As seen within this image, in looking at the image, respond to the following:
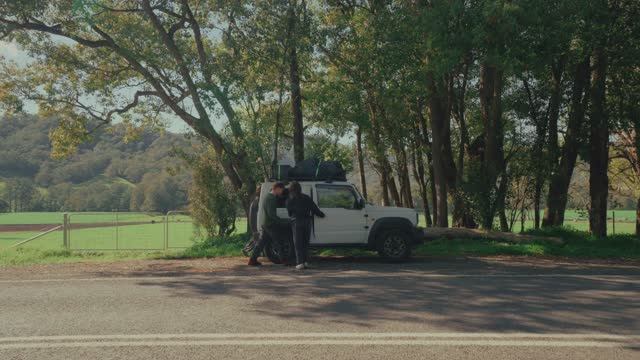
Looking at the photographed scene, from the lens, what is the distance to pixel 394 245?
12406 mm

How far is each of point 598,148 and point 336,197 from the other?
40.9ft

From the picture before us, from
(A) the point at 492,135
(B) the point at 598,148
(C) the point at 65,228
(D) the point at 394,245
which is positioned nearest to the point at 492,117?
(A) the point at 492,135

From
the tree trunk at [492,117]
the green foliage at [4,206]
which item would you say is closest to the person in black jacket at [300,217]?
the tree trunk at [492,117]

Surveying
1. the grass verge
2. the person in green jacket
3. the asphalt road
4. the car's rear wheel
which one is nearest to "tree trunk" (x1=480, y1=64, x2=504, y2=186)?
the grass verge

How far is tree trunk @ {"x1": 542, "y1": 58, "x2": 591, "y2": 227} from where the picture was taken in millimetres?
19250

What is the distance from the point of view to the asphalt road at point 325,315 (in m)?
5.24

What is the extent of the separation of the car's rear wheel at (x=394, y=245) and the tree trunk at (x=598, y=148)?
9972 millimetres

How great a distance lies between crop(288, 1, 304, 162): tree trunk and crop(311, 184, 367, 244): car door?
18.9 feet

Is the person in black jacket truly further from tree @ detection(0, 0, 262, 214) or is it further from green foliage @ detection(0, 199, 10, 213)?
green foliage @ detection(0, 199, 10, 213)

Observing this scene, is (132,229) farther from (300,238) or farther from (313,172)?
(300,238)

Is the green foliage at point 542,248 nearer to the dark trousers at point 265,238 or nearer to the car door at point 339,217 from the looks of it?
the car door at point 339,217

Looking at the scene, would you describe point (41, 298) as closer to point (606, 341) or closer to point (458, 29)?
point (606, 341)

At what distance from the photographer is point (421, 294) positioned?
7848 mm

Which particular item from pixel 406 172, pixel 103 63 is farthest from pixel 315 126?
pixel 103 63
